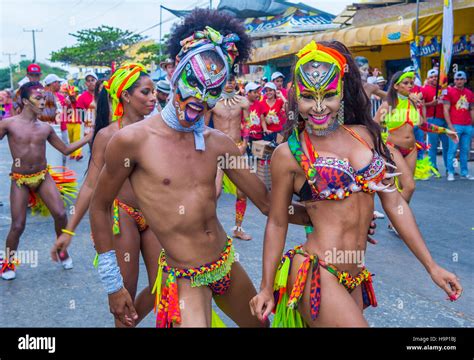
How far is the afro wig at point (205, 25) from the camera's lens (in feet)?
10.8

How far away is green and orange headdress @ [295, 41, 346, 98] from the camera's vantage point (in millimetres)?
2951

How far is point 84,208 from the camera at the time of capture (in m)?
3.80

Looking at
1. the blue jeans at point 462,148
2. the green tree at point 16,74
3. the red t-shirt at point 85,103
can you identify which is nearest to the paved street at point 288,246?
the blue jeans at point 462,148

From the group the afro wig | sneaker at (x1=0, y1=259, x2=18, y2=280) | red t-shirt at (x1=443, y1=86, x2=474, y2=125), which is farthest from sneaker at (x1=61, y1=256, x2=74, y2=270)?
red t-shirt at (x1=443, y1=86, x2=474, y2=125)

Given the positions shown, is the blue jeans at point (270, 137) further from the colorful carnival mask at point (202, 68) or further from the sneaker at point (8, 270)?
the colorful carnival mask at point (202, 68)

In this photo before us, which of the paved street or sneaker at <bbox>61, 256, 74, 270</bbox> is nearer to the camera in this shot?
the paved street

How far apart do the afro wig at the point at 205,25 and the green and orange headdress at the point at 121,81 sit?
105 cm

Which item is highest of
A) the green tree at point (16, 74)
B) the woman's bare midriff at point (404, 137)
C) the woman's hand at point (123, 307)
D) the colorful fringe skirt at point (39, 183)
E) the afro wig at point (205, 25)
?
the afro wig at point (205, 25)

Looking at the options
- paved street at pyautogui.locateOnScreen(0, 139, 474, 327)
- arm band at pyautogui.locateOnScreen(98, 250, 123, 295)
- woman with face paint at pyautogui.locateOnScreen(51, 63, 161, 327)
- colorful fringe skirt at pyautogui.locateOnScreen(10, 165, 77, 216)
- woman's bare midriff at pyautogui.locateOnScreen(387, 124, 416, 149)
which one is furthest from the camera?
woman's bare midriff at pyautogui.locateOnScreen(387, 124, 416, 149)

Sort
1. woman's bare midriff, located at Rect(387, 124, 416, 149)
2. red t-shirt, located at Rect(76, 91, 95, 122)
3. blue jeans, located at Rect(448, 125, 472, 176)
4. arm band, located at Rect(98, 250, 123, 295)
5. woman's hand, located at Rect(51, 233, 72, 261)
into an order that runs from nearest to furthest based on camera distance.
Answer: arm band, located at Rect(98, 250, 123, 295), woman's hand, located at Rect(51, 233, 72, 261), woman's bare midriff, located at Rect(387, 124, 416, 149), blue jeans, located at Rect(448, 125, 472, 176), red t-shirt, located at Rect(76, 91, 95, 122)

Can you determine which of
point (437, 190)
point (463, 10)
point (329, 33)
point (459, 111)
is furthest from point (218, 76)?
point (329, 33)

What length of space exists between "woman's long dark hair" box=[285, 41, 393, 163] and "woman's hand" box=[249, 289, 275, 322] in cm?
85

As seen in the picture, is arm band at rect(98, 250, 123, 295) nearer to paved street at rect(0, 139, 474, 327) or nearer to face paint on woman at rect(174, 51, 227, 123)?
face paint on woman at rect(174, 51, 227, 123)

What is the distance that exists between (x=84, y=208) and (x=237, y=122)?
5467 mm
